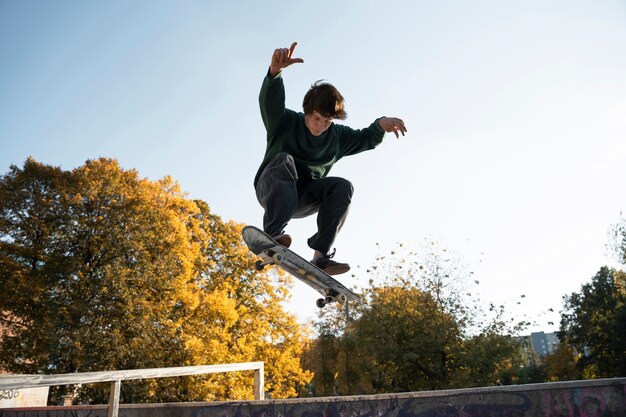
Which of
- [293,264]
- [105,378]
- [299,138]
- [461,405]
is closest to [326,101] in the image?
[299,138]

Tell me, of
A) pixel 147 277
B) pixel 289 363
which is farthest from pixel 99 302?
pixel 289 363

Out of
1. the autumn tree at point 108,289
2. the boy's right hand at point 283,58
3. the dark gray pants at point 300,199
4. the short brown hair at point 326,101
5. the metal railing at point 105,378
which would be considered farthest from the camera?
the autumn tree at point 108,289

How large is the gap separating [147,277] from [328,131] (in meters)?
15.3

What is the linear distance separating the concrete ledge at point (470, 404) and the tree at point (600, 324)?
111 feet

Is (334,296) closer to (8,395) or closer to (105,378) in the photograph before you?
(105,378)

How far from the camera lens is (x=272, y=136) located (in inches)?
182

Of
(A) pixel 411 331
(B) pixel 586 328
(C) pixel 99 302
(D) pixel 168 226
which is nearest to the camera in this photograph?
(C) pixel 99 302

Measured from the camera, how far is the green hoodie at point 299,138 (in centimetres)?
437

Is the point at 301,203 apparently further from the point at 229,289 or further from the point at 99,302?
the point at 229,289

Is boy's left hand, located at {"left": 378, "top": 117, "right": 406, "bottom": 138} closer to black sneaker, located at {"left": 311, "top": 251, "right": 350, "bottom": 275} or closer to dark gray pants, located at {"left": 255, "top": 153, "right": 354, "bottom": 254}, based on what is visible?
dark gray pants, located at {"left": 255, "top": 153, "right": 354, "bottom": 254}

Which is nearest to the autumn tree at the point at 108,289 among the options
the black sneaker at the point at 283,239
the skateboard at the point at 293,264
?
the skateboard at the point at 293,264

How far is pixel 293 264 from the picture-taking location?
439cm

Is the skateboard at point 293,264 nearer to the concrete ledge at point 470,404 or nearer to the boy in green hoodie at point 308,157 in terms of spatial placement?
the boy in green hoodie at point 308,157

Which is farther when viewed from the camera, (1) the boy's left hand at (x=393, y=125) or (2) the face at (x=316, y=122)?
(1) the boy's left hand at (x=393, y=125)
